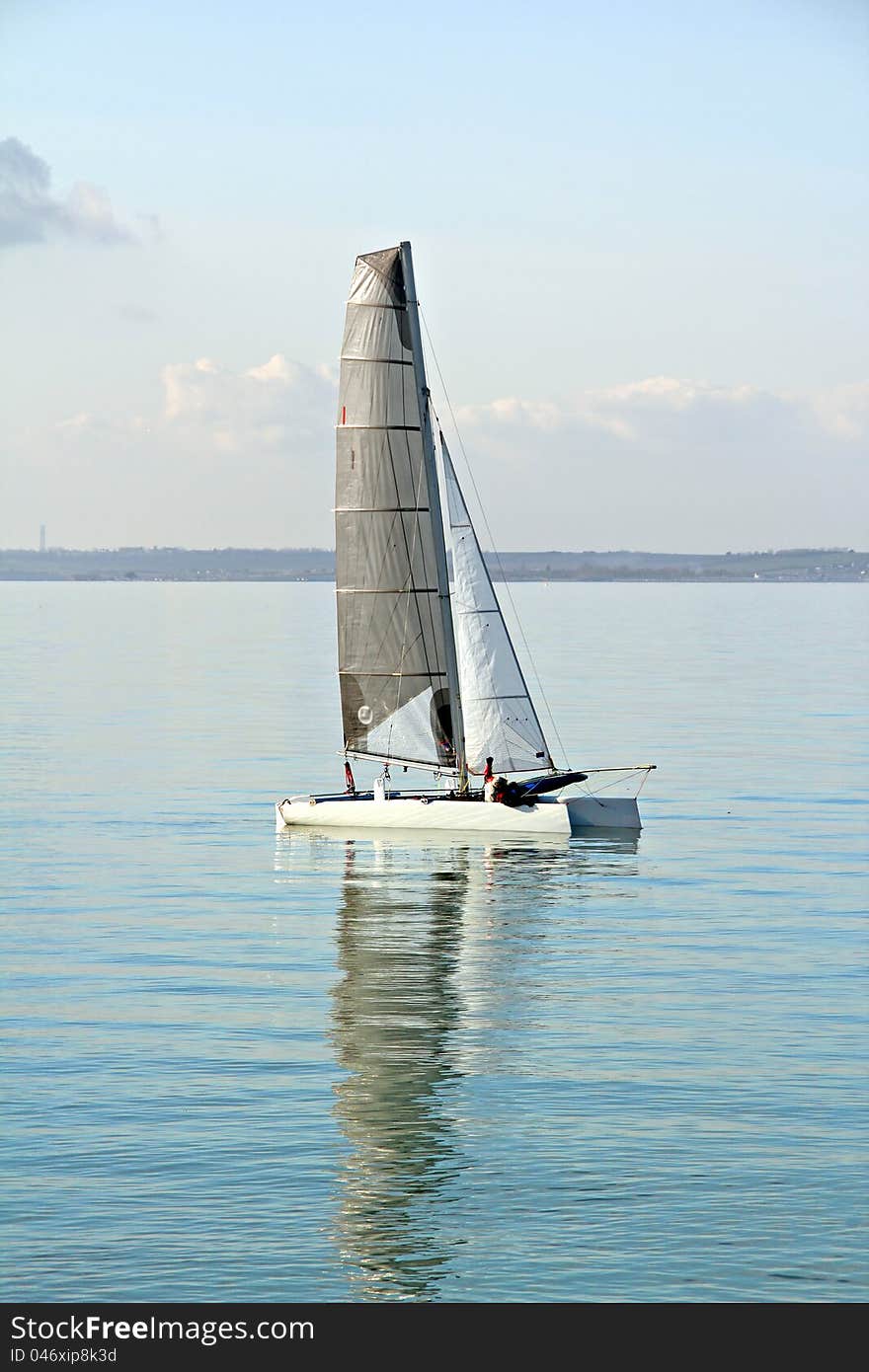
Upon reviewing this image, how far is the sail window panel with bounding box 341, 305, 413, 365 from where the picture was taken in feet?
190

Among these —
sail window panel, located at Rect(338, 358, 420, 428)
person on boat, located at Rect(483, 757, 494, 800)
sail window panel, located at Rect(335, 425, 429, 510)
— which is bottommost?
person on boat, located at Rect(483, 757, 494, 800)

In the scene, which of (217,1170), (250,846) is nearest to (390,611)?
(250,846)

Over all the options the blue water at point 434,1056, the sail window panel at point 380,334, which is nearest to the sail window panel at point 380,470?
the sail window panel at point 380,334

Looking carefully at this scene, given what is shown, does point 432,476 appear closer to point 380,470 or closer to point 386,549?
point 380,470

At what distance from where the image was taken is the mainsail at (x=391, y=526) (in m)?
57.9

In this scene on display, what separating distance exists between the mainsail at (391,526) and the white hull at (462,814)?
3.75m

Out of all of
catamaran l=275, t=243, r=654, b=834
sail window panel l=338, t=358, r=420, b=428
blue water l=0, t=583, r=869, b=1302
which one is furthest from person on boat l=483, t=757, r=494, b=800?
sail window panel l=338, t=358, r=420, b=428

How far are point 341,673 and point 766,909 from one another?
65.3 feet

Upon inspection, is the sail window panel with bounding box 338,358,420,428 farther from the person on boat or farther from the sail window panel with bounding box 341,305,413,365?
the person on boat

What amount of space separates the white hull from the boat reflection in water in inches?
20.9

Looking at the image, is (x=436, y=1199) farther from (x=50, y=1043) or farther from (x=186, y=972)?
(x=186, y=972)

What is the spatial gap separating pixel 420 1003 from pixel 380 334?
28.2 m

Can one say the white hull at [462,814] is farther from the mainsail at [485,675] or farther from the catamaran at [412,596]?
the mainsail at [485,675]

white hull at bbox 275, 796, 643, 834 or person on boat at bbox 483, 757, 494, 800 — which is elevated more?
person on boat at bbox 483, 757, 494, 800
